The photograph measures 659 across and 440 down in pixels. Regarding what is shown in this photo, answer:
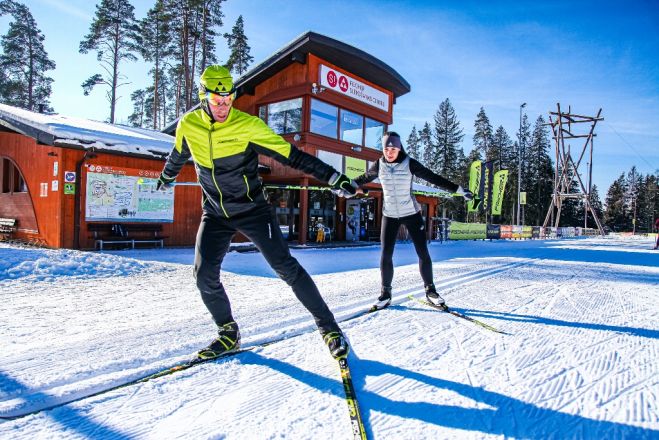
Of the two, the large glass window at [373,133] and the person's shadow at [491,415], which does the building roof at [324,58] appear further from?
the person's shadow at [491,415]

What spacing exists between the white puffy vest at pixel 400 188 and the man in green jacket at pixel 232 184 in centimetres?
184

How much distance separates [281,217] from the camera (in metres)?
17.6

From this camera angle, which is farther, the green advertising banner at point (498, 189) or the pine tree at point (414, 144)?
the pine tree at point (414, 144)

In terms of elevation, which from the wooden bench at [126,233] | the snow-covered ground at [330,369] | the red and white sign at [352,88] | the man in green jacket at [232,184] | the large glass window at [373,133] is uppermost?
the red and white sign at [352,88]

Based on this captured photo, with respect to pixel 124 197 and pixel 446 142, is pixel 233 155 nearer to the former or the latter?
pixel 124 197

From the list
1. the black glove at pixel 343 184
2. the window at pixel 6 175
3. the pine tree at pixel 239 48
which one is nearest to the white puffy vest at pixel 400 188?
the black glove at pixel 343 184

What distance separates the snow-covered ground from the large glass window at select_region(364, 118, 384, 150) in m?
13.4

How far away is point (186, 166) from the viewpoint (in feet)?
43.6

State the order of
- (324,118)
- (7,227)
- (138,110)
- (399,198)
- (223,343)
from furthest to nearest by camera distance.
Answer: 1. (138,110)
2. (324,118)
3. (7,227)
4. (399,198)
5. (223,343)

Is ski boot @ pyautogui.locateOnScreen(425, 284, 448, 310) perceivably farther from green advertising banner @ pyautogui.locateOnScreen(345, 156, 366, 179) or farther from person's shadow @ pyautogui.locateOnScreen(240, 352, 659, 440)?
green advertising banner @ pyautogui.locateOnScreen(345, 156, 366, 179)

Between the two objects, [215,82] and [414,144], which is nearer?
[215,82]

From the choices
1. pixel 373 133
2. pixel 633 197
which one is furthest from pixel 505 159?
pixel 373 133

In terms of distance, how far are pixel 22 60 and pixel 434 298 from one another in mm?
40990

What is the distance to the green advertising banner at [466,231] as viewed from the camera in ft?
77.9
